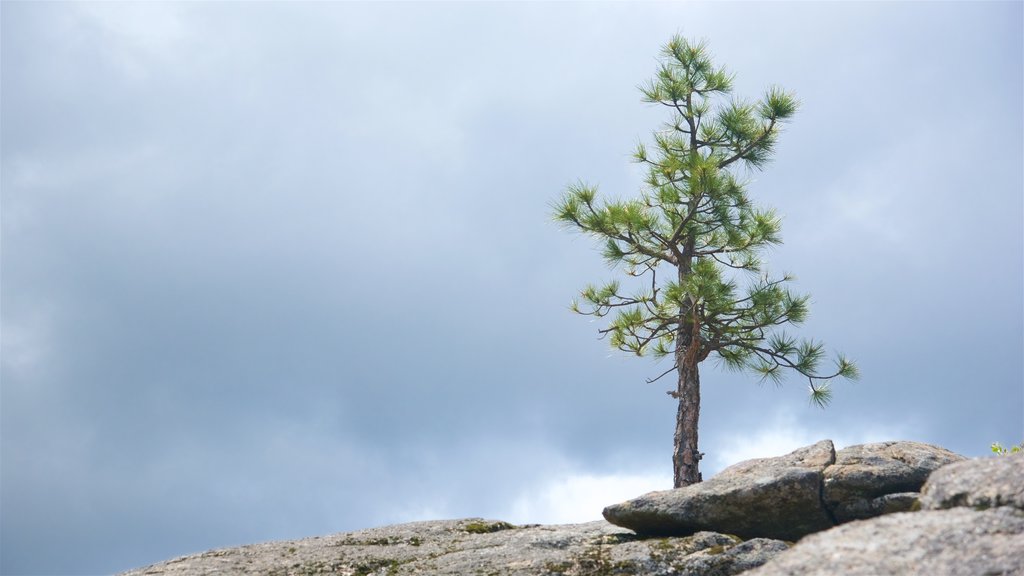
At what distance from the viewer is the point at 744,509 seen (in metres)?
8.03

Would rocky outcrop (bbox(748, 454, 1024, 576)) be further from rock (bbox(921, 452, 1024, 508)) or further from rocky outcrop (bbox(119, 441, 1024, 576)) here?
rocky outcrop (bbox(119, 441, 1024, 576))

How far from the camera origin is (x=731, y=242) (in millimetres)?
16000

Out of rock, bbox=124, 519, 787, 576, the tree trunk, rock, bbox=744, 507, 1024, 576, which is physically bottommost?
rock, bbox=744, 507, 1024, 576

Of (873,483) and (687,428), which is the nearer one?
(873,483)

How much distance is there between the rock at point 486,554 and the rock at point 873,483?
120cm

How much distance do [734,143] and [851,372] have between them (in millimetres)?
4783

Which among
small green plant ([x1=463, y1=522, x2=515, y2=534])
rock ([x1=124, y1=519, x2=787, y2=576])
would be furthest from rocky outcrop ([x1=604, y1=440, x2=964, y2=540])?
small green plant ([x1=463, y1=522, x2=515, y2=534])

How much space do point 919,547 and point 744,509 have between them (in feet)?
11.7

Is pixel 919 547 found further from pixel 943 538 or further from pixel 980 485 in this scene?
pixel 980 485

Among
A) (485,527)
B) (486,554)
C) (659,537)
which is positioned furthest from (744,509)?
(485,527)

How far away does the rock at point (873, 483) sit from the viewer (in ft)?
26.5

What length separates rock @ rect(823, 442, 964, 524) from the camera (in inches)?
318

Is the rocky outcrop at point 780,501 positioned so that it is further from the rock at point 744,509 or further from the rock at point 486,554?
the rock at point 486,554

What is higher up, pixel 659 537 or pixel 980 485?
pixel 659 537
